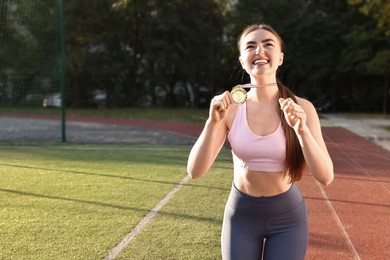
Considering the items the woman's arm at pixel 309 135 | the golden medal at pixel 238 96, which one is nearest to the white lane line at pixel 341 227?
the woman's arm at pixel 309 135

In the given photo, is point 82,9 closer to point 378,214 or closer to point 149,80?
point 149,80

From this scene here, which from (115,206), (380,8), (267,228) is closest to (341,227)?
(115,206)

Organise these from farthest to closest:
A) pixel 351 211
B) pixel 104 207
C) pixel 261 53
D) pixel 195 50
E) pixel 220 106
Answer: pixel 195 50
pixel 351 211
pixel 104 207
pixel 261 53
pixel 220 106

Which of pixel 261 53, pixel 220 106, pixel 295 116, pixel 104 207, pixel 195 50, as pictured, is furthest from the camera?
pixel 195 50

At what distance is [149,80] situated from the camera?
3756cm

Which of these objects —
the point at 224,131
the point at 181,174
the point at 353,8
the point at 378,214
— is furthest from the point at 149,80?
the point at 224,131

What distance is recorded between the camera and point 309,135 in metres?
2.23

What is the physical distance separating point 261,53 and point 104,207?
4474 mm

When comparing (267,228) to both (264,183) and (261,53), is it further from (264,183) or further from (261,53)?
(261,53)

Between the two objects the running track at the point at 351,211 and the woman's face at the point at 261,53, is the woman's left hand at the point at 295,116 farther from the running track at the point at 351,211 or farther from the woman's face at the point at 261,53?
the running track at the point at 351,211

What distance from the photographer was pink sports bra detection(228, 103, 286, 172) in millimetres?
2387

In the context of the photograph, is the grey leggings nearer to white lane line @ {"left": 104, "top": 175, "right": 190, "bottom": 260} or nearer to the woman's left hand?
the woman's left hand

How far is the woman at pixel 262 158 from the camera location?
2387 millimetres

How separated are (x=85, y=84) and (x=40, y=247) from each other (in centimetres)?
3321
